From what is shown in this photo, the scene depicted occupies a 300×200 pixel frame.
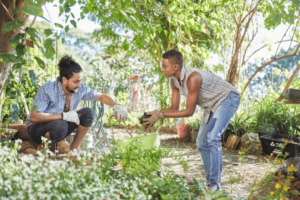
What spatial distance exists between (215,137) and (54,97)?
50.7 inches

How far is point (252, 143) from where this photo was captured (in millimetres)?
3484

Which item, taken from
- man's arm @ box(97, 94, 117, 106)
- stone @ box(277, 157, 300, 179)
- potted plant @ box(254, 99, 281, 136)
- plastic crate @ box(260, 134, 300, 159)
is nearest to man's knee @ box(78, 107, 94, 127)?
man's arm @ box(97, 94, 117, 106)

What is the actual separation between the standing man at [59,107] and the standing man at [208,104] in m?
0.53

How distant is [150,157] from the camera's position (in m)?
1.41

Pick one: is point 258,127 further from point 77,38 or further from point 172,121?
point 77,38

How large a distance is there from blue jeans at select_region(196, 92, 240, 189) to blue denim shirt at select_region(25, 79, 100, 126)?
3.51 feet

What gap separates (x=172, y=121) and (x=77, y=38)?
2762 centimetres

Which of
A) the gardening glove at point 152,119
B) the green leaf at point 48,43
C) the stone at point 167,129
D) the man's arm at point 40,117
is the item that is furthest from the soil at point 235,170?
the stone at point 167,129

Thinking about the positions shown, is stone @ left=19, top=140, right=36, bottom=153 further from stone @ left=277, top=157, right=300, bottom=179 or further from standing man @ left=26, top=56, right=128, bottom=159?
stone @ left=277, top=157, right=300, bottom=179

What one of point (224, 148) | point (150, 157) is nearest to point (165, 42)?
point (224, 148)

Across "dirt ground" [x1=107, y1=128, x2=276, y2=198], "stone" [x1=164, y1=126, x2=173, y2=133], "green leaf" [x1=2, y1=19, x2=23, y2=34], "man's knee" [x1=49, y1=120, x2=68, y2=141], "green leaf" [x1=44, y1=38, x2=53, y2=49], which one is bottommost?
"dirt ground" [x1=107, y1=128, x2=276, y2=198]

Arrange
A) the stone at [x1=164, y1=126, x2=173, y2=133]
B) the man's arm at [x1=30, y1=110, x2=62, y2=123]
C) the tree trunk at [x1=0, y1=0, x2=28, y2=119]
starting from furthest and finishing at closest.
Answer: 1. the stone at [x1=164, y1=126, x2=173, y2=133]
2. the man's arm at [x1=30, y1=110, x2=62, y2=123]
3. the tree trunk at [x1=0, y1=0, x2=28, y2=119]

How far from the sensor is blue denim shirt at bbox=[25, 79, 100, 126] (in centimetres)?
194

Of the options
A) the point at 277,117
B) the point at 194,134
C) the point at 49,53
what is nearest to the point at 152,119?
the point at 49,53
